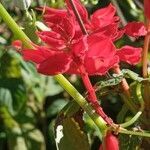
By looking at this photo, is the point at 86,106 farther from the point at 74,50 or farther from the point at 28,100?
the point at 28,100

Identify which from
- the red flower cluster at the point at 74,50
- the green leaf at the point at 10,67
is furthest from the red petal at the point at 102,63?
the green leaf at the point at 10,67

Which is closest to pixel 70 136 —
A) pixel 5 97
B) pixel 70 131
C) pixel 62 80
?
pixel 70 131

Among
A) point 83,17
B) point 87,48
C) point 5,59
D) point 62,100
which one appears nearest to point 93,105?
point 87,48

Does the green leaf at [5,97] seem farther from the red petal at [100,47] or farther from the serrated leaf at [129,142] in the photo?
the red petal at [100,47]

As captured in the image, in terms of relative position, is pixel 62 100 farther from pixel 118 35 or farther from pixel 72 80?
pixel 118 35

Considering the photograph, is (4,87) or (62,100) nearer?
(4,87)

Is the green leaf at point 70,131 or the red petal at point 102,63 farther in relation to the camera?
the green leaf at point 70,131

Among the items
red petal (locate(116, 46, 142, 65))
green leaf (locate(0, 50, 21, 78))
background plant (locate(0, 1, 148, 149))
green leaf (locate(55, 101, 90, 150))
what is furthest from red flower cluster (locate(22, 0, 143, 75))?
green leaf (locate(0, 50, 21, 78))

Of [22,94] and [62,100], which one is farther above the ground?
[22,94]
